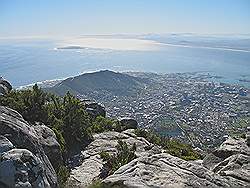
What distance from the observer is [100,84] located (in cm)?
7100

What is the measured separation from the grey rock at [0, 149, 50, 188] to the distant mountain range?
48.2 m

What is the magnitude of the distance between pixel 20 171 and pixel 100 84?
215 ft

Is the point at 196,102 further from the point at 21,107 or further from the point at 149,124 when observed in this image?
the point at 21,107

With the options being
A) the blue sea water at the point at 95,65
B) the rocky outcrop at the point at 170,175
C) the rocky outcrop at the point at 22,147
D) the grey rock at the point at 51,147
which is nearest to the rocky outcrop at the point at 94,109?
the grey rock at the point at 51,147

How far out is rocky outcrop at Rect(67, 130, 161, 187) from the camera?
33.1ft

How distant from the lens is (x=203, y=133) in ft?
130

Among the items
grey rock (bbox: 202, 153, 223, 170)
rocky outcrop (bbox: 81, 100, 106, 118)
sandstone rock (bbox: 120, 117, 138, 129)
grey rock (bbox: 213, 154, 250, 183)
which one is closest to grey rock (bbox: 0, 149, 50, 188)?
grey rock (bbox: 213, 154, 250, 183)

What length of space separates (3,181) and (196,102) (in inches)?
2405

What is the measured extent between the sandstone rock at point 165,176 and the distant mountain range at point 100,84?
47803 mm

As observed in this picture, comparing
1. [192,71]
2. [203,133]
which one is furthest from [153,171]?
[192,71]

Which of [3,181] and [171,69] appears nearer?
[3,181]

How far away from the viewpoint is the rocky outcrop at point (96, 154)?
33.1 ft

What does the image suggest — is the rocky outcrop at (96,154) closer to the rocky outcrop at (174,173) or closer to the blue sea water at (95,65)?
the rocky outcrop at (174,173)

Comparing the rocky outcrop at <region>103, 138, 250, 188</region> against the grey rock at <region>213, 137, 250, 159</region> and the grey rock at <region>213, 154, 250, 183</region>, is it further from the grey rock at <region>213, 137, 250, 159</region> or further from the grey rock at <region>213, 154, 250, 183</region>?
the grey rock at <region>213, 137, 250, 159</region>
